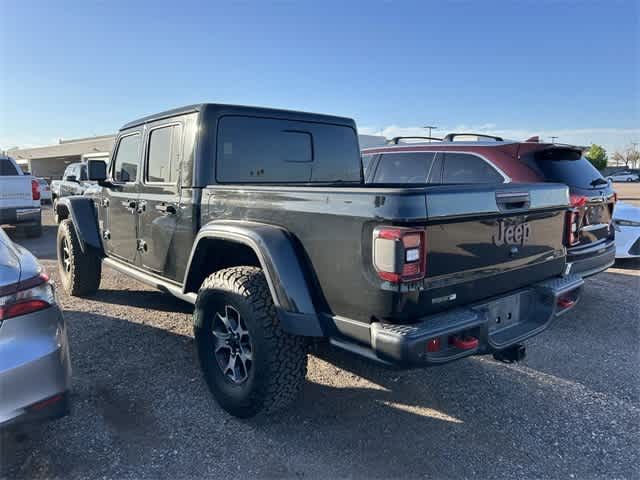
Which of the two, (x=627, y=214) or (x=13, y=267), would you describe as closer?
(x=13, y=267)

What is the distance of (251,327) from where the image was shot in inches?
107

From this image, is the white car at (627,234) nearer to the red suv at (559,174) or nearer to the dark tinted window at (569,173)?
the red suv at (559,174)

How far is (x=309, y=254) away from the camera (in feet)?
8.40

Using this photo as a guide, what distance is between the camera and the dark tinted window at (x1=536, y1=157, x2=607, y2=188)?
477cm

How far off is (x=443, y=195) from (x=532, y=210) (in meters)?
0.93

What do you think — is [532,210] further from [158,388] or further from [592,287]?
[592,287]

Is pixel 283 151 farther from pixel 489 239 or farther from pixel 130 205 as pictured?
pixel 489 239

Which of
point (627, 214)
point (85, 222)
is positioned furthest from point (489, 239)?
point (627, 214)

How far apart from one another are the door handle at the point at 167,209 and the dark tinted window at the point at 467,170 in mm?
3412

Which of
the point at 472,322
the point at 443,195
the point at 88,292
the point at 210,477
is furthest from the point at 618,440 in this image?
the point at 88,292

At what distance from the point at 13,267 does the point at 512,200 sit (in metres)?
2.76

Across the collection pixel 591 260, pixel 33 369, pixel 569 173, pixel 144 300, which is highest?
pixel 569 173

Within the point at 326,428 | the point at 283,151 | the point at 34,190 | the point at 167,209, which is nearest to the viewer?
the point at 326,428

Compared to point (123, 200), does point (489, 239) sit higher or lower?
lower
